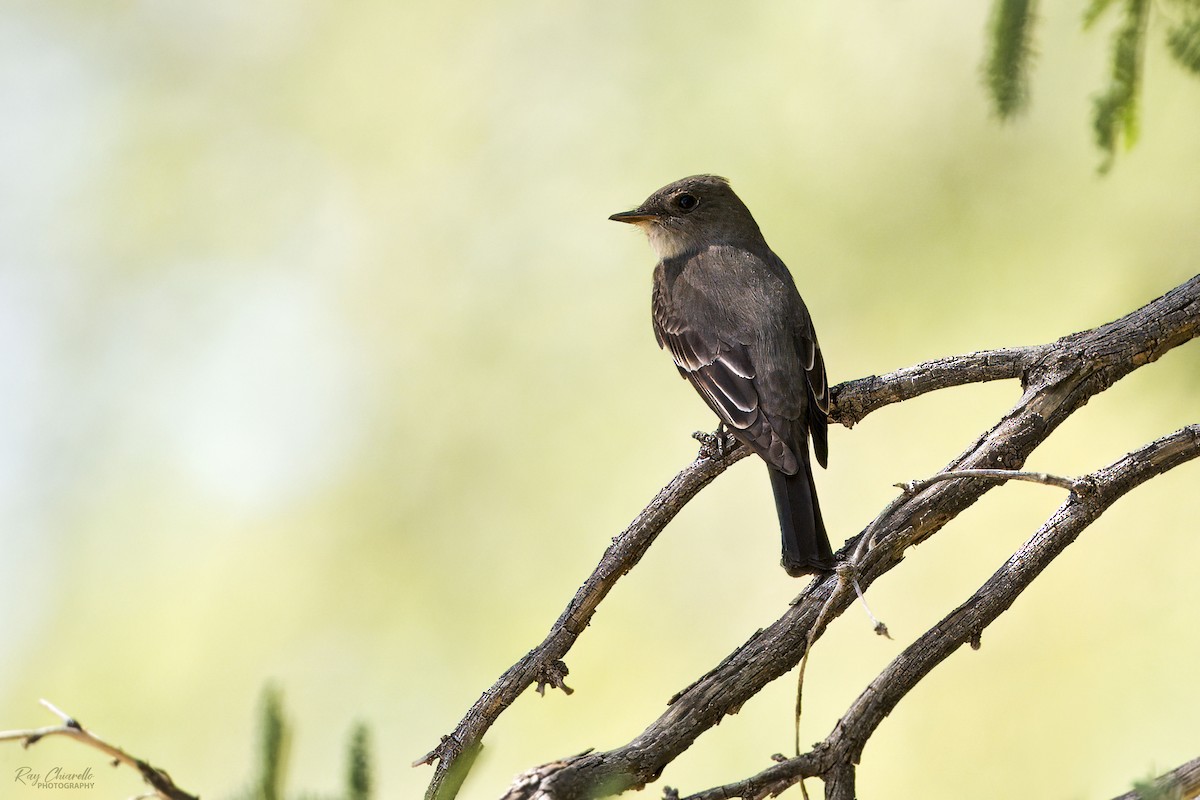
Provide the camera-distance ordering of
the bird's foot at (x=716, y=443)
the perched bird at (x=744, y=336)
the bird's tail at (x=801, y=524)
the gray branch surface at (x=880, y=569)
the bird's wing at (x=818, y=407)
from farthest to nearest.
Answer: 1. the bird's wing at (x=818, y=407)
2. the perched bird at (x=744, y=336)
3. the bird's foot at (x=716, y=443)
4. the bird's tail at (x=801, y=524)
5. the gray branch surface at (x=880, y=569)

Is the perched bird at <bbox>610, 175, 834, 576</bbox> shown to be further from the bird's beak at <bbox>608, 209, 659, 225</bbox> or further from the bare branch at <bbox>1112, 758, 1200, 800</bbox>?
the bare branch at <bbox>1112, 758, 1200, 800</bbox>

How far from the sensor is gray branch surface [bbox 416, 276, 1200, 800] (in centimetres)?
184

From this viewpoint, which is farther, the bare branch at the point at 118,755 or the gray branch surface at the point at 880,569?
the gray branch surface at the point at 880,569

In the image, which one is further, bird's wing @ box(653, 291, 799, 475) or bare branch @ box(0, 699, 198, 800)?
bird's wing @ box(653, 291, 799, 475)

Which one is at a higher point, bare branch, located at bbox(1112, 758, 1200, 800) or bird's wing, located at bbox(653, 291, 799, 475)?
bird's wing, located at bbox(653, 291, 799, 475)

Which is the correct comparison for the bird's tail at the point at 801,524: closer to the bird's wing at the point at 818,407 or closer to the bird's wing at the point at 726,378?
the bird's wing at the point at 726,378

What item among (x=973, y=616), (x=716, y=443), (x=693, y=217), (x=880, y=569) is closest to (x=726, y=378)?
(x=716, y=443)

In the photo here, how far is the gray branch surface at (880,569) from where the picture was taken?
6.03ft

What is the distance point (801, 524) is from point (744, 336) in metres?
0.98

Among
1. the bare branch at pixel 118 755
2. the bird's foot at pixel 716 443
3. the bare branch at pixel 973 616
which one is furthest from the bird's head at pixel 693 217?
the bare branch at pixel 118 755

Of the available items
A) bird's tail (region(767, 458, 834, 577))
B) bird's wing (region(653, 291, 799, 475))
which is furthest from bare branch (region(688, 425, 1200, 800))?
bird's wing (region(653, 291, 799, 475))

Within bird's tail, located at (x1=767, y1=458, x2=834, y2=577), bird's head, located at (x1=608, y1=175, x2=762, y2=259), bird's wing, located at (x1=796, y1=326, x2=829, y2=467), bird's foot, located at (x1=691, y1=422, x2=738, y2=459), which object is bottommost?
bird's tail, located at (x1=767, y1=458, x2=834, y2=577)

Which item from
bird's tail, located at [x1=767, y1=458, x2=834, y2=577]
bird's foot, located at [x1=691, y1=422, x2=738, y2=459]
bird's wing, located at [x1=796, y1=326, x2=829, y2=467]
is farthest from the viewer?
bird's wing, located at [x1=796, y1=326, x2=829, y2=467]

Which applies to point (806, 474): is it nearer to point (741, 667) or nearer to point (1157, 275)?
point (741, 667)
